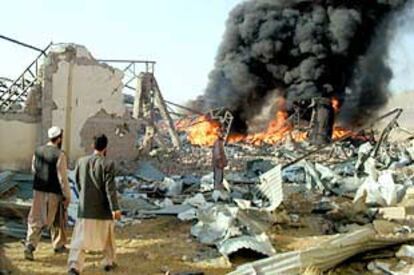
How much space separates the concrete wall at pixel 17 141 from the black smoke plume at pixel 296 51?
19.4m

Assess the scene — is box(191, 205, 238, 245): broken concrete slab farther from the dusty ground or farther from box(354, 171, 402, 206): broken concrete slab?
box(354, 171, 402, 206): broken concrete slab

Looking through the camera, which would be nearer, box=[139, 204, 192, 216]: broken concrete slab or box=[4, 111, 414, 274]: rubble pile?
box=[4, 111, 414, 274]: rubble pile

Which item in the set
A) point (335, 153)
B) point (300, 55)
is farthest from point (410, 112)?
point (335, 153)

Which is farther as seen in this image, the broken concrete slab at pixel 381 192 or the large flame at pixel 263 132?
the large flame at pixel 263 132

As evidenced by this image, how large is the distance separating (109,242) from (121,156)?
332 inches

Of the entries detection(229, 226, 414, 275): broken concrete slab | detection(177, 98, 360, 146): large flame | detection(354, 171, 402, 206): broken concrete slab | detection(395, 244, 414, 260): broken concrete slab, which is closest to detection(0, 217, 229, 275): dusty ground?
detection(229, 226, 414, 275): broken concrete slab

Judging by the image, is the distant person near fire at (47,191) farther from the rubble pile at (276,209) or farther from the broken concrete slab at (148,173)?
the broken concrete slab at (148,173)

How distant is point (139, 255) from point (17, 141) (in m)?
6.66

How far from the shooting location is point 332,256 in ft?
21.7

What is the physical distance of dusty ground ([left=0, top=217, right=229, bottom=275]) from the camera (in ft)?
22.2

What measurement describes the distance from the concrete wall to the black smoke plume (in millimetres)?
19438

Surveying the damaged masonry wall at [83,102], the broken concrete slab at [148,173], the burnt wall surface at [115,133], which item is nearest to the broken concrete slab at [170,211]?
the broken concrete slab at [148,173]

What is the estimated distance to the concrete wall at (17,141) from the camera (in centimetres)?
1306

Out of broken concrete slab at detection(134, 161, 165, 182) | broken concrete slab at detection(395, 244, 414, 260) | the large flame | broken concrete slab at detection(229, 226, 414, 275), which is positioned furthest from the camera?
the large flame
